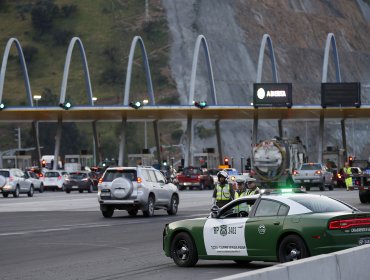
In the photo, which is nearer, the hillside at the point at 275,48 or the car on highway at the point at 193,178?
the car on highway at the point at 193,178

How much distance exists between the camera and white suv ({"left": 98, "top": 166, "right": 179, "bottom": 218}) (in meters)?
37.1

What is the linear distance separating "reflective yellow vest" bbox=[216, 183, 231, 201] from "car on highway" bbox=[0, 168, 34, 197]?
33939 millimetres

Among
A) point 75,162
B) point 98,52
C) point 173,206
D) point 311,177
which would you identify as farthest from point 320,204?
point 98,52

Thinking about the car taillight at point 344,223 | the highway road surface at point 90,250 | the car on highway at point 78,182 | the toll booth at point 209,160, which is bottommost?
the highway road surface at point 90,250

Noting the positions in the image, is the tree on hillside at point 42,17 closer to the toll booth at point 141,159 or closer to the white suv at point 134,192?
the toll booth at point 141,159

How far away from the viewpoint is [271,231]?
706 inches

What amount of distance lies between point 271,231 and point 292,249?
503 millimetres

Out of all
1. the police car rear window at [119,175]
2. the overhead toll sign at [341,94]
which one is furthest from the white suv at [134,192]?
the overhead toll sign at [341,94]

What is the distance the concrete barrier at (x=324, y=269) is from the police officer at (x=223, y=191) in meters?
12.8

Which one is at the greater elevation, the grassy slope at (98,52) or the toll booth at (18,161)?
the grassy slope at (98,52)

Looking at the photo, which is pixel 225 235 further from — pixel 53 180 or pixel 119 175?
pixel 53 180

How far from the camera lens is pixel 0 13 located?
197m

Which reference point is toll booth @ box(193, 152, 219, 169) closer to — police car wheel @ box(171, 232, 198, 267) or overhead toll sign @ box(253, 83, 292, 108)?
overhead toll sign @ box(253, 83, 292, 108)

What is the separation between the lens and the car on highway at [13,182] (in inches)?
2362
